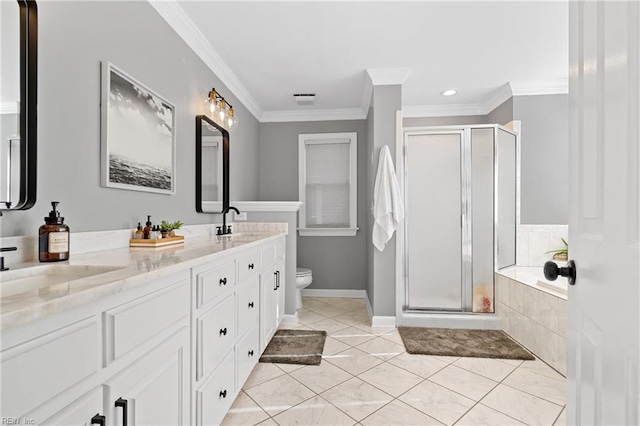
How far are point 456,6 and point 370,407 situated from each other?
2.57 meters

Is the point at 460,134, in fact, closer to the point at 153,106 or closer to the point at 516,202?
the point at 516,202

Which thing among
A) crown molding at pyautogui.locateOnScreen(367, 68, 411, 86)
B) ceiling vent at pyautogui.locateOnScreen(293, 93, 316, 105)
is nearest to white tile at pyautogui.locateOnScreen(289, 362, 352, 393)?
crown molding at pyautogui.locateOnScreen(367, 68, 411, 86)

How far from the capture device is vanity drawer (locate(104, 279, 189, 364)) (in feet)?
2.56

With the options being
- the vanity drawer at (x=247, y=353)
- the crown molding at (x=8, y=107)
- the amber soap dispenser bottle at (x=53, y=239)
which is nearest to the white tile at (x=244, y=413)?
the vanity drawer at (x=247, y=353)

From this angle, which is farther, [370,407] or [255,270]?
[255,270]

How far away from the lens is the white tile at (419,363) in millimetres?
2154

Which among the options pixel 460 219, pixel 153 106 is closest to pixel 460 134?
pixel 460 219

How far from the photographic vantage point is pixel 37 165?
1155 mm

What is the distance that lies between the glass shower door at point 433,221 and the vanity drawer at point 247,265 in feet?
5.71

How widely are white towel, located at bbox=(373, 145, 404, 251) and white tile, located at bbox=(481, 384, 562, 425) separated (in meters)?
1.47

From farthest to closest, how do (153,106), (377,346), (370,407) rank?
(377,346), (153,106), (370,407)

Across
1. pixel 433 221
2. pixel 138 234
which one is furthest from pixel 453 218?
pixel 138 234

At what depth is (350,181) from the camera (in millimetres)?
4148

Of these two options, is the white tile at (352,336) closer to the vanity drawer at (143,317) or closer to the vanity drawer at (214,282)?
the vanity drawer at (214,282)
